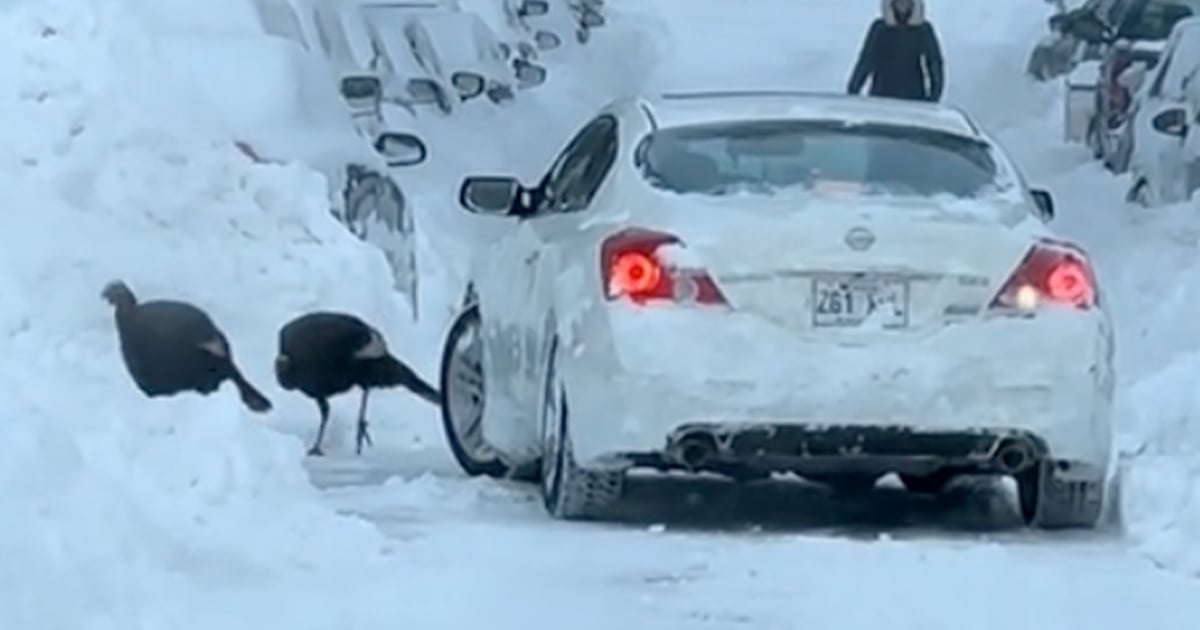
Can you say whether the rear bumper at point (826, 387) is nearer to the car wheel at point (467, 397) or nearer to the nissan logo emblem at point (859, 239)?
the nissan logo emblem at point (859, 239)

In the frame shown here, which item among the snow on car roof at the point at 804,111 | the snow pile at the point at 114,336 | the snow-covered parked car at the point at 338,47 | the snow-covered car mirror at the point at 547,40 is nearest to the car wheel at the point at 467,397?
the snow pile at the point at 114,336

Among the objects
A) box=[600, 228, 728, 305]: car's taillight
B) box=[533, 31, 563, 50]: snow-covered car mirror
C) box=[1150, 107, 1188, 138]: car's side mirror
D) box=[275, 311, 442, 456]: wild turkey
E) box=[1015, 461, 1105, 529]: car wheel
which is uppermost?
box=[600, 228, 728, 305]: car's taillight

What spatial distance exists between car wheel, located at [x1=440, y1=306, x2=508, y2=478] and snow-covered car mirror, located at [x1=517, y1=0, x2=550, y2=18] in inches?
963

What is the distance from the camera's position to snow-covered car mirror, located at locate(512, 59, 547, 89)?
31672mm

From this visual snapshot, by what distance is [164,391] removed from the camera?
12383mm

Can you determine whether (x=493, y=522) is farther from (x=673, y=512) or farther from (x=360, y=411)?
(x=360, y=411)

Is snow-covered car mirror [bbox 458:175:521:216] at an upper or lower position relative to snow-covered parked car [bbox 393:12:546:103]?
upper

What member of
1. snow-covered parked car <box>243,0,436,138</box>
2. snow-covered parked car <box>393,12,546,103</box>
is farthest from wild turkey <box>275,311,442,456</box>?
snow-covered parked car <box>393,12,546,103</box>

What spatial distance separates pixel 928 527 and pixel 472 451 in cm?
195

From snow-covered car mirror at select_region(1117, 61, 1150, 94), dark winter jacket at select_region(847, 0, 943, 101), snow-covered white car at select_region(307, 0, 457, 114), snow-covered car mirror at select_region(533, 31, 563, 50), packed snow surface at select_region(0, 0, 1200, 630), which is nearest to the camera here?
packed snow surface at select_region(0, 0, 1200, 630)

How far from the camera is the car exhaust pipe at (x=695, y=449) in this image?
32.5 feet

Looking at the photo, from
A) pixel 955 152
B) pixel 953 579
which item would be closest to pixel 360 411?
pixel 955 152

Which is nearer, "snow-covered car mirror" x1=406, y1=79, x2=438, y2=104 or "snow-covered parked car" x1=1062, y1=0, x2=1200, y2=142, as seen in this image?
"snow-covered car mirror" x1=406, y1=79, x2=438, y2=104

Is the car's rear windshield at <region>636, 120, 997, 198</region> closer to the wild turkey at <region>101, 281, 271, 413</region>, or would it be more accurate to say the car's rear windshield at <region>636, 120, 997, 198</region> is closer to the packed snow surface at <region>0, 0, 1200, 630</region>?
the packed snow surface at <region>0, 0, 1200, 630</region>
